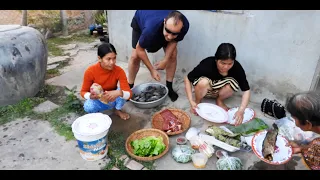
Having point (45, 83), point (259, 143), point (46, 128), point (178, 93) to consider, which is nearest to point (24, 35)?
point (45, 83)

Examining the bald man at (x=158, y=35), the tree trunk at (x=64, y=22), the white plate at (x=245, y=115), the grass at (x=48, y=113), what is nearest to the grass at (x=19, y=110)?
the grass at (x=48, y=113)

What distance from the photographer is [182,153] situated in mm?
2441

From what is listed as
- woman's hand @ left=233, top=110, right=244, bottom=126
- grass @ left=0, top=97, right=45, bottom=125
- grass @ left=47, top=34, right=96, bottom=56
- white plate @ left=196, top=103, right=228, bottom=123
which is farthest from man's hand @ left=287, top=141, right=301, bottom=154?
grass @ left=47, top=34, right=96, bottom=56

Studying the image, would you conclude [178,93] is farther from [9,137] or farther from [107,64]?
[9,137]

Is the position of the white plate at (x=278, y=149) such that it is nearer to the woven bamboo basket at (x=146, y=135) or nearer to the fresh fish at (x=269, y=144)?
the fresh fish at (x=269, y=144)

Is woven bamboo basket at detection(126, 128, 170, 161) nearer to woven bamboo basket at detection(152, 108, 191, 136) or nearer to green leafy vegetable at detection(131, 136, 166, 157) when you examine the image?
green leafy vegetable at detection(131, 136, 166, 157)

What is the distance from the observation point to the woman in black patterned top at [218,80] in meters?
2.82

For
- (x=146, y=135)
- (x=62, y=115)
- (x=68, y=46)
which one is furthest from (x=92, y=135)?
(x=68, y=46)

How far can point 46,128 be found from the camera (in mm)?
2969

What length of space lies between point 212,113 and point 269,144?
Answer: 0.89m

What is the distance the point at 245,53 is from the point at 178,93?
1176 mm

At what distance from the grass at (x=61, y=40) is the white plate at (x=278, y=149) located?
16.1ft
